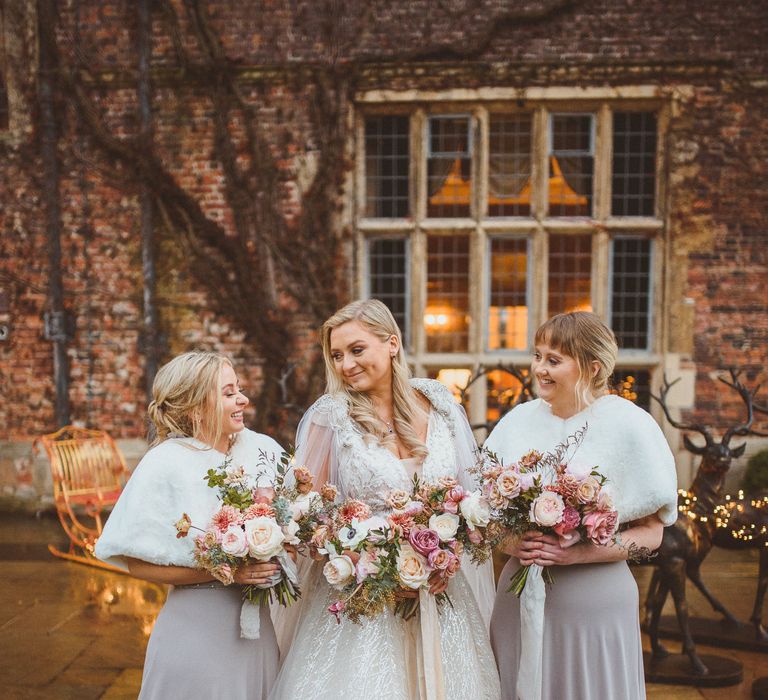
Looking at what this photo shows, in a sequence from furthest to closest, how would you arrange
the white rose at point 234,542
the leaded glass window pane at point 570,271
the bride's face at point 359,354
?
the leaded glass window pane at point 570,271 < the bride's face at point 359,354 < the white rose at point 234,542

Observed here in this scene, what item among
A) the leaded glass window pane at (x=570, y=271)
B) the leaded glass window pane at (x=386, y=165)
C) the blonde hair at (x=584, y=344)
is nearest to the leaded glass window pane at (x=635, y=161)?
the leaded glass window pane at (x=570, y=271)

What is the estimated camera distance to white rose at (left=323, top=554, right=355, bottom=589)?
86.4 inches

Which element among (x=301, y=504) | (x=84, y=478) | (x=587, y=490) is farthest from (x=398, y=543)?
(x=84, y=478)

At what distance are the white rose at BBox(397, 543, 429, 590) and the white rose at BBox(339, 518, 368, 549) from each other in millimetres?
135

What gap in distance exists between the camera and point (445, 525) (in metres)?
2.25

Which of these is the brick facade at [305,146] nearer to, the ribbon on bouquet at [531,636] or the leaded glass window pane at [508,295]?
the leaded glass window pane at [508,295]

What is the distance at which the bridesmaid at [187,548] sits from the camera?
7.37 ft

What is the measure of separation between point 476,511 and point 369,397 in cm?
73

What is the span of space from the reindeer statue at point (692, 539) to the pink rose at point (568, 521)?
216 cm

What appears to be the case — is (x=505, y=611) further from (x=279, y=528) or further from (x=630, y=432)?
(x=279, y=528)

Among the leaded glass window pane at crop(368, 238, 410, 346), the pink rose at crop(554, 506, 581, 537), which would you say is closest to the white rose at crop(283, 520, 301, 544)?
the pink rose at crop(554, 506, 581, 537)

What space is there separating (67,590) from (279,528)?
13.0ft

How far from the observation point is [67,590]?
535cm

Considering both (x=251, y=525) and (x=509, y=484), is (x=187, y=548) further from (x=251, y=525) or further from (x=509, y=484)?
(x=509, y=484)
